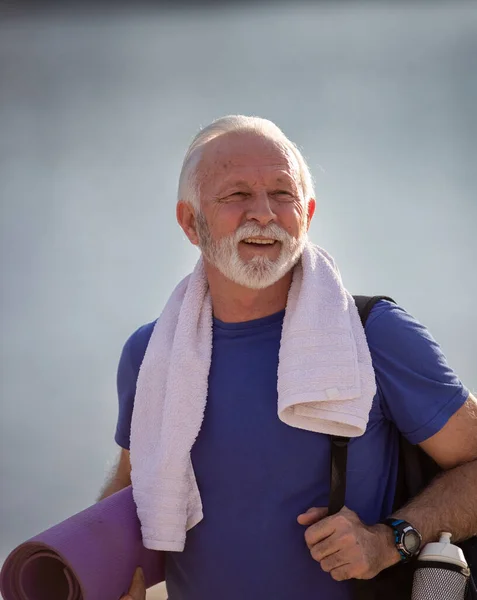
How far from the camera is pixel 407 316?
7.87 ft

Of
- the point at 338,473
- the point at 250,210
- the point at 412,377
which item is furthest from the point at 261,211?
the point at 338,473

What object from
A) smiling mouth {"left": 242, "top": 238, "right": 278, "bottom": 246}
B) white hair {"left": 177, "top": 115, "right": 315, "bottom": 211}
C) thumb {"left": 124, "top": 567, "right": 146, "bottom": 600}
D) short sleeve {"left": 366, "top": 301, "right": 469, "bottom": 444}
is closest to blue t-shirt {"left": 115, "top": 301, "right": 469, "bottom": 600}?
short sleeve {"left": 366, "top": 301, "right": 469, "bottom": 444}

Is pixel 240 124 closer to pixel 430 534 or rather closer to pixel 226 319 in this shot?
pixel 226 319

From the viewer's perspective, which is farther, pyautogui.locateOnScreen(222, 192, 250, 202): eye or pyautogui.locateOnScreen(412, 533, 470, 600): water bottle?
pyautogui.locateOnScreen(222, 192, 250, 202): eye

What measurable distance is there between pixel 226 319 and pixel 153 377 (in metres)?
0.29

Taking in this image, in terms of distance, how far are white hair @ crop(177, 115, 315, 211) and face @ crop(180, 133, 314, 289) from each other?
35 mm

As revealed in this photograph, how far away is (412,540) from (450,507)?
0.16 m

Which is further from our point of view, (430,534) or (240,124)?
(240,124)

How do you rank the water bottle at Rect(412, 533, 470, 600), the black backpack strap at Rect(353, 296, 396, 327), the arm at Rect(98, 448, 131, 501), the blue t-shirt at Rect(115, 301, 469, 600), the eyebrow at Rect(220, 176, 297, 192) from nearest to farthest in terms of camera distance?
the water bottle at Rect(412, 533, 470, 600) < the blue t-shirt at Rect(115, 301, 469, 600) < the black backpack strap at Rect(353, 296, 396, 327) < the eyebrow at Rect(220, 176, 297, 192) < the arm at Rect(98, 448, 131, 501)

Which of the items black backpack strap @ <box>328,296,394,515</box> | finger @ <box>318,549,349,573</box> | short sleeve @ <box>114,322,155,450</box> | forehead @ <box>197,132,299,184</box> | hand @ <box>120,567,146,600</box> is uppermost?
forehead @ <box>197,132,299,184</box>

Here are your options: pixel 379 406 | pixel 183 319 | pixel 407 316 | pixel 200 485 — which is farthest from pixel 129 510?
pixel 407 316

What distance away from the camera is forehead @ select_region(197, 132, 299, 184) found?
2.56 m

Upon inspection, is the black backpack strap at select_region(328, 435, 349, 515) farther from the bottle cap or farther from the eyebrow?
the eyebrow

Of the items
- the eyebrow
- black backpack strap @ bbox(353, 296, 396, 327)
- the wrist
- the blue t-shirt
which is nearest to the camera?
the wrist
